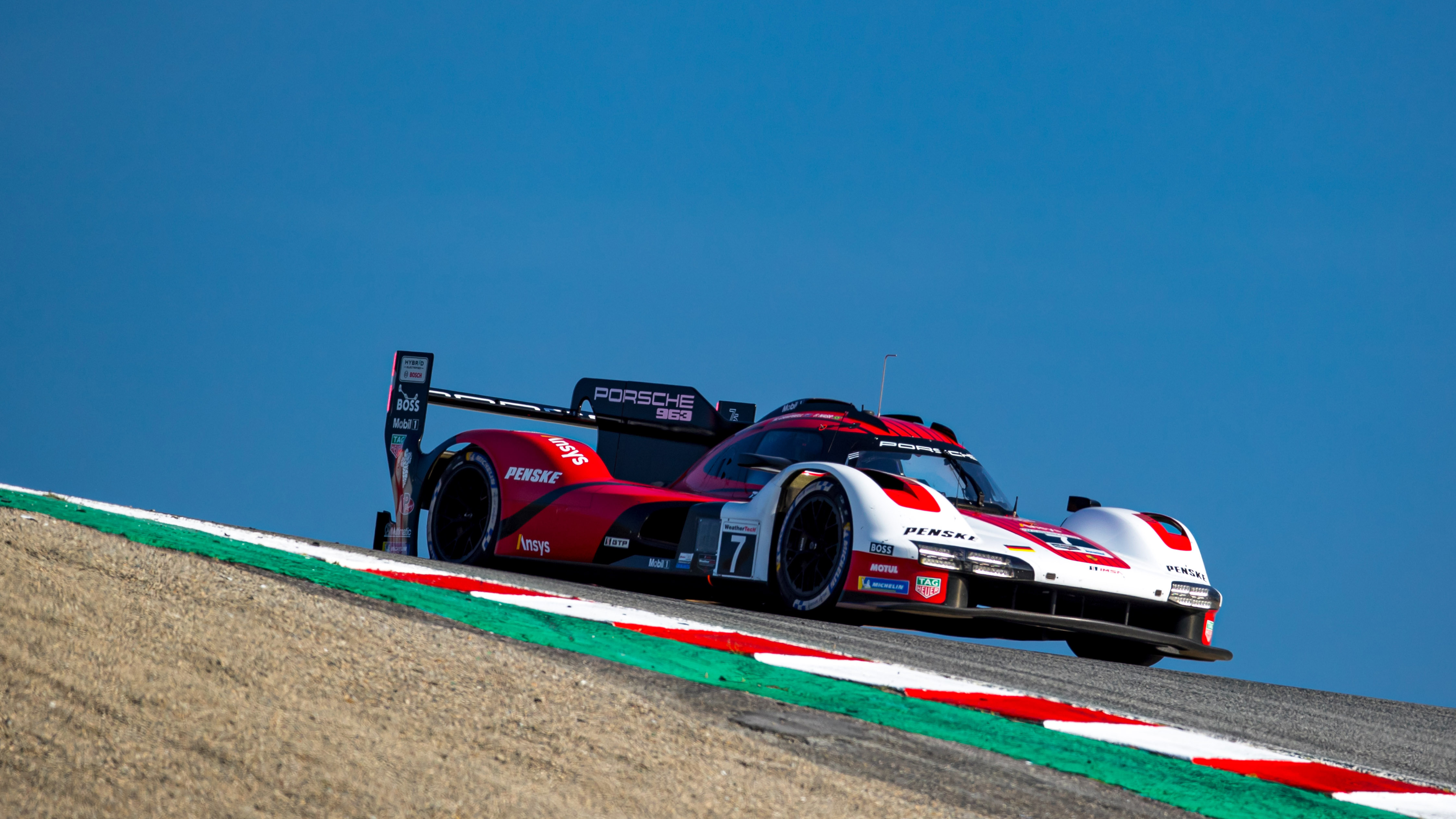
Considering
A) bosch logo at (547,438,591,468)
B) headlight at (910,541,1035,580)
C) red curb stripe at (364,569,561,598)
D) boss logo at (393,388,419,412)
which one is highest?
boss logo at (393,388,419,412)

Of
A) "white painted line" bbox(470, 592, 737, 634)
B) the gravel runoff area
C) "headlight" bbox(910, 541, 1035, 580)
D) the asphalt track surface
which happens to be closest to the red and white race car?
"headlight" bbox(910, 541, 1035, 580)

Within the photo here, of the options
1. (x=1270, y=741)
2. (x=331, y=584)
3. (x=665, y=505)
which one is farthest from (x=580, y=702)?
(x=665, y=505)

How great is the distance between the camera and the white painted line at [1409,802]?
3.41 metres

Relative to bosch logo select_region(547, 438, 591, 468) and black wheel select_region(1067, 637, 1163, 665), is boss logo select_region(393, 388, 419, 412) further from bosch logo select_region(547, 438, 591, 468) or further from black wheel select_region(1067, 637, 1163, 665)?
black wheel select_region(1067, 637, 1163, 665)

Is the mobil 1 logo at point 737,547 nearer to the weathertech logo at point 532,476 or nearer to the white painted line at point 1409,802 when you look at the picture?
the weathertech logo at point 532,476

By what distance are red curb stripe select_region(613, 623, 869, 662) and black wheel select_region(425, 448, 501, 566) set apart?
17.7 ft

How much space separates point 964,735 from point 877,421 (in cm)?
555

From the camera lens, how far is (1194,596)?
320 inches

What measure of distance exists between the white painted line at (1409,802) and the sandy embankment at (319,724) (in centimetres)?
151

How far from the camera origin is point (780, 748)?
300cm

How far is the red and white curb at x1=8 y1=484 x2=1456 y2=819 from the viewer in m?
3.65

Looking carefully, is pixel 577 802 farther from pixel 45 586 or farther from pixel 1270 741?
pixel 1270 741

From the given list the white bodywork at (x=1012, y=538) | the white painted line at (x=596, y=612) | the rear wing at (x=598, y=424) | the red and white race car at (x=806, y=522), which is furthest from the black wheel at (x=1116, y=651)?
the white painted line at (x=596, y=612)

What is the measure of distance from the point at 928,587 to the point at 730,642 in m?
2.62
